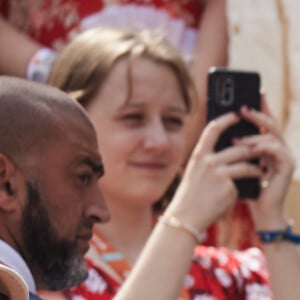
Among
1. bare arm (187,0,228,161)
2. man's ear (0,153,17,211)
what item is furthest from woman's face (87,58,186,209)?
man's ear (0,153,17,211)

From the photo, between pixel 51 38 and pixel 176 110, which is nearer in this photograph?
pixel 176 110

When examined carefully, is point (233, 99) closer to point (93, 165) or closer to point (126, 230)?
point (126, 230)

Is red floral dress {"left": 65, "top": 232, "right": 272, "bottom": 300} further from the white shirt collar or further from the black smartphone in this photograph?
the white shirt collar

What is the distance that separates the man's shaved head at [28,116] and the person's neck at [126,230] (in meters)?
0.95

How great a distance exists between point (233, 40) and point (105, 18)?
45 cm

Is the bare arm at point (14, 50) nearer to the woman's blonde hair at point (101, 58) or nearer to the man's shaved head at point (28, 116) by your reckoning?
the woman's blonde hair at point (101, 58)

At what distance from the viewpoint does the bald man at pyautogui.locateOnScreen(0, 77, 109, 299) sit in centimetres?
195

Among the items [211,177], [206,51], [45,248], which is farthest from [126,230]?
[45,248]

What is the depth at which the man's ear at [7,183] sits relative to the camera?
1934 mm

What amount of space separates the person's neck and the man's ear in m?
1.06

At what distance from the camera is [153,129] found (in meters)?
2.98

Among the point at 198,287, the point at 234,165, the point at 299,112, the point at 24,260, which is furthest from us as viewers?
the point at 299,112

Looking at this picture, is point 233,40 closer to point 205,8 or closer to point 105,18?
point 205,8

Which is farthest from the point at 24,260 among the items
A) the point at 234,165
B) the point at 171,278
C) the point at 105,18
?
the point at 105,18
